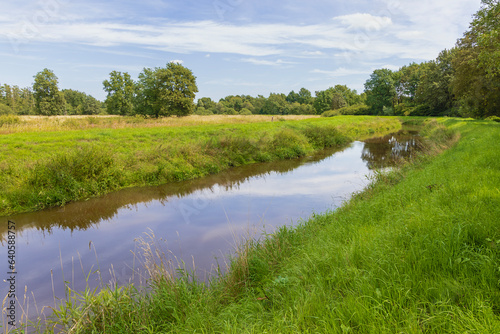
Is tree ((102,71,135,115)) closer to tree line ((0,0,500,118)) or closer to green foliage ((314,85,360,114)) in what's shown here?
tree line ((0,0,500,118))

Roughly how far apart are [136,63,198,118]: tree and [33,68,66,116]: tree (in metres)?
25.0

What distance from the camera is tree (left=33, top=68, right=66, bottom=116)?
182 ft

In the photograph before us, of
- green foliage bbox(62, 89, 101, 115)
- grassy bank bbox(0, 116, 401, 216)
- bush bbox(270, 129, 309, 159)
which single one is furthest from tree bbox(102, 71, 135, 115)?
bush bbox(270, 129, 309, 159)

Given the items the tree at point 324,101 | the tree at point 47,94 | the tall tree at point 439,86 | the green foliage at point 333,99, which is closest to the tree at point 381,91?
the green foliage at point 333,99

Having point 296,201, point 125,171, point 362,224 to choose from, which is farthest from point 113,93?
point 362,224

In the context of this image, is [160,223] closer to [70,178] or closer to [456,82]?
[70,178]

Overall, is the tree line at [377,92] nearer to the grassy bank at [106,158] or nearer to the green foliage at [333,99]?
the green foliage at [333,99]

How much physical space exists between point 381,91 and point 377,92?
97cm

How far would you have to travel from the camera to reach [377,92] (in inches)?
2785

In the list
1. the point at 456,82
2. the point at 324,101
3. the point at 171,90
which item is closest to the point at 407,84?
the point at 324,101

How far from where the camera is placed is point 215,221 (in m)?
8.14

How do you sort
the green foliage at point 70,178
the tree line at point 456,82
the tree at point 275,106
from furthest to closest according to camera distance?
the tree at point 275,106
the tree line at point 456,82
the green foliage at point 70,178

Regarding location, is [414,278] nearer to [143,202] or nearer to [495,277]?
[495,277]

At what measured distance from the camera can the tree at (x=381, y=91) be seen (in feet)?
226
